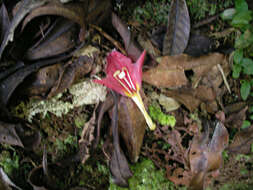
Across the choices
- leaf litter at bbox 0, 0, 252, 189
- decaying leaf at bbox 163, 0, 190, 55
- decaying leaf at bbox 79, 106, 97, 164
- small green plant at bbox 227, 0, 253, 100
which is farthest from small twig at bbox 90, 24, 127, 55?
small green plant at bbox 227, 0, 253, 100

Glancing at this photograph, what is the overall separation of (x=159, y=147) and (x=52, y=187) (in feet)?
2.24

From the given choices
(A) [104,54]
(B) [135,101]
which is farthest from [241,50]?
(A) [104,54]

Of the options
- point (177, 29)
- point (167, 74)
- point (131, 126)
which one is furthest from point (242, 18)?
point (131, 126)

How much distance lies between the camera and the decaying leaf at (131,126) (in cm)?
127

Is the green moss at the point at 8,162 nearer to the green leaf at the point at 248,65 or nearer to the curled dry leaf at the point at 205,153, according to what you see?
the curled dry leaf at the point at 205,153

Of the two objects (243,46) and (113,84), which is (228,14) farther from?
(113,84)

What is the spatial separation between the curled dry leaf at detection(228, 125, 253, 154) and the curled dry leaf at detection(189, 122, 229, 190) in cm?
13

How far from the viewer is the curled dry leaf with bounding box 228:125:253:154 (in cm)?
140

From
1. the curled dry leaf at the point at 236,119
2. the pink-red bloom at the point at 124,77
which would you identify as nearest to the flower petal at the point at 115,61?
the pink-red bloom at the point at 124,77

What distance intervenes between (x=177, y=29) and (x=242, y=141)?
81 cm

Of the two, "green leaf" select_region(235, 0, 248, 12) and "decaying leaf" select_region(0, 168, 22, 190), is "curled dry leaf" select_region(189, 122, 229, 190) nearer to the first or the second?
"green leaf" select_region(235, 0, 248, 12)

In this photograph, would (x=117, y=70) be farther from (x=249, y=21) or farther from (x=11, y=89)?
(x=249, y=21)

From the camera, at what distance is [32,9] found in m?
1.05

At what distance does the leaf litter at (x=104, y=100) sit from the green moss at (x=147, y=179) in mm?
48
